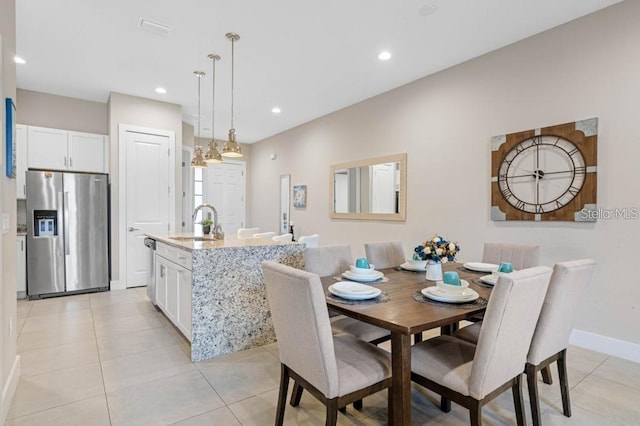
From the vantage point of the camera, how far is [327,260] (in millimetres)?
2586

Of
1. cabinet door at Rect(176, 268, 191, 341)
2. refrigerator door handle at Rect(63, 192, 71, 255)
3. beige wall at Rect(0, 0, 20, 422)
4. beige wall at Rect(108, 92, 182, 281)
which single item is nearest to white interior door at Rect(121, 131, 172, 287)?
beige wall at Rect(108, 92, 182, 281)

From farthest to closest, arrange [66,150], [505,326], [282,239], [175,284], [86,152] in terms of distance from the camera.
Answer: [86,152] → [66,150] → [282,239] → [175,284] → [505,326]

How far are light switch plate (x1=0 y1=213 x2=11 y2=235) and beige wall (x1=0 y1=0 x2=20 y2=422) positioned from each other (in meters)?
0.03

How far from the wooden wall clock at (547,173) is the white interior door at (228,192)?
19.5ft

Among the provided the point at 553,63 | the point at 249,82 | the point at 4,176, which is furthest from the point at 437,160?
the point at 4,176

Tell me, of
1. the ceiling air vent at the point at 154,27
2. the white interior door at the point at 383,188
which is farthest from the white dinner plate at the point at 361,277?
the ceiling air vent at the point at 154,27

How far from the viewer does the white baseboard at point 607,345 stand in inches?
105

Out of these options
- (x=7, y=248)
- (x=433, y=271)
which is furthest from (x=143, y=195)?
(x=433, y=271)

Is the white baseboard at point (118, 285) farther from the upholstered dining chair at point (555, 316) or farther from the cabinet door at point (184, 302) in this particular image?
the upholstered dining chair at point (555, 316)

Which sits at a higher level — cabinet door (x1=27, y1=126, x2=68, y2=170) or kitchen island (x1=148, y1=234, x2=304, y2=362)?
cabinet door (x1=27, y1=126, x2=68, y2=170)

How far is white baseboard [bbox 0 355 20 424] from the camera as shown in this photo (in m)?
1.89

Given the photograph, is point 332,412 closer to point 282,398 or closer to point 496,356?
point 282,398

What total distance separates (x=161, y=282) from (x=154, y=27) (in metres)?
2.53

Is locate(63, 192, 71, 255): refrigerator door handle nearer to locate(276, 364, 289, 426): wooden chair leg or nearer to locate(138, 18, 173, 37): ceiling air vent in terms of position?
locate(138, 18, 173, 37): ceiling air vent
